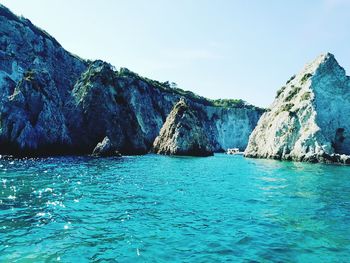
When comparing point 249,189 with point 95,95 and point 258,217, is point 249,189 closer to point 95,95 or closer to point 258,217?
point 258,217

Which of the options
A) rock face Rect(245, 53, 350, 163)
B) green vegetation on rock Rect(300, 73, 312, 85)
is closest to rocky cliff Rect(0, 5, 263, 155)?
rock face Rect(245, 53, 350, 163)

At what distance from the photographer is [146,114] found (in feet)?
443

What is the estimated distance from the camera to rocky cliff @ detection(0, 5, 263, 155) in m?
68.2

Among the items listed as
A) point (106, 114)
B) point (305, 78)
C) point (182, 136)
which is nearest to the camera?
point (305, 78)

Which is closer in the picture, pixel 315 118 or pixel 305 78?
pixel 315 118

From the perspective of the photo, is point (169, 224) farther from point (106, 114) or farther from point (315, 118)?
point (106, 114)

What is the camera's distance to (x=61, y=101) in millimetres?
100188

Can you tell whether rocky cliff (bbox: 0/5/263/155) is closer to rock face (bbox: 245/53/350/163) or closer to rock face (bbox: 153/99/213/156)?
rock face (bbox: 153/99/213/156)

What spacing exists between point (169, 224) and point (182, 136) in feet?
270

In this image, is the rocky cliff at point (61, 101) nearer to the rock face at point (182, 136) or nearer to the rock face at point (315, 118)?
the rock face at point (182, 136)

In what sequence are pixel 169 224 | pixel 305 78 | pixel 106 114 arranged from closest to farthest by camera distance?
pixel 169 224 < pixel 305 78 < pixel 106 114

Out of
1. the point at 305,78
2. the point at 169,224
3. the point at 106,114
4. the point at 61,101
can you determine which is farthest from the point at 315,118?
the point at 61,101

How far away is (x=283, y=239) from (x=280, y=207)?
24.6ft

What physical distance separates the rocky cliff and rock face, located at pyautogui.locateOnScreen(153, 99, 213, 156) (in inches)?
300
